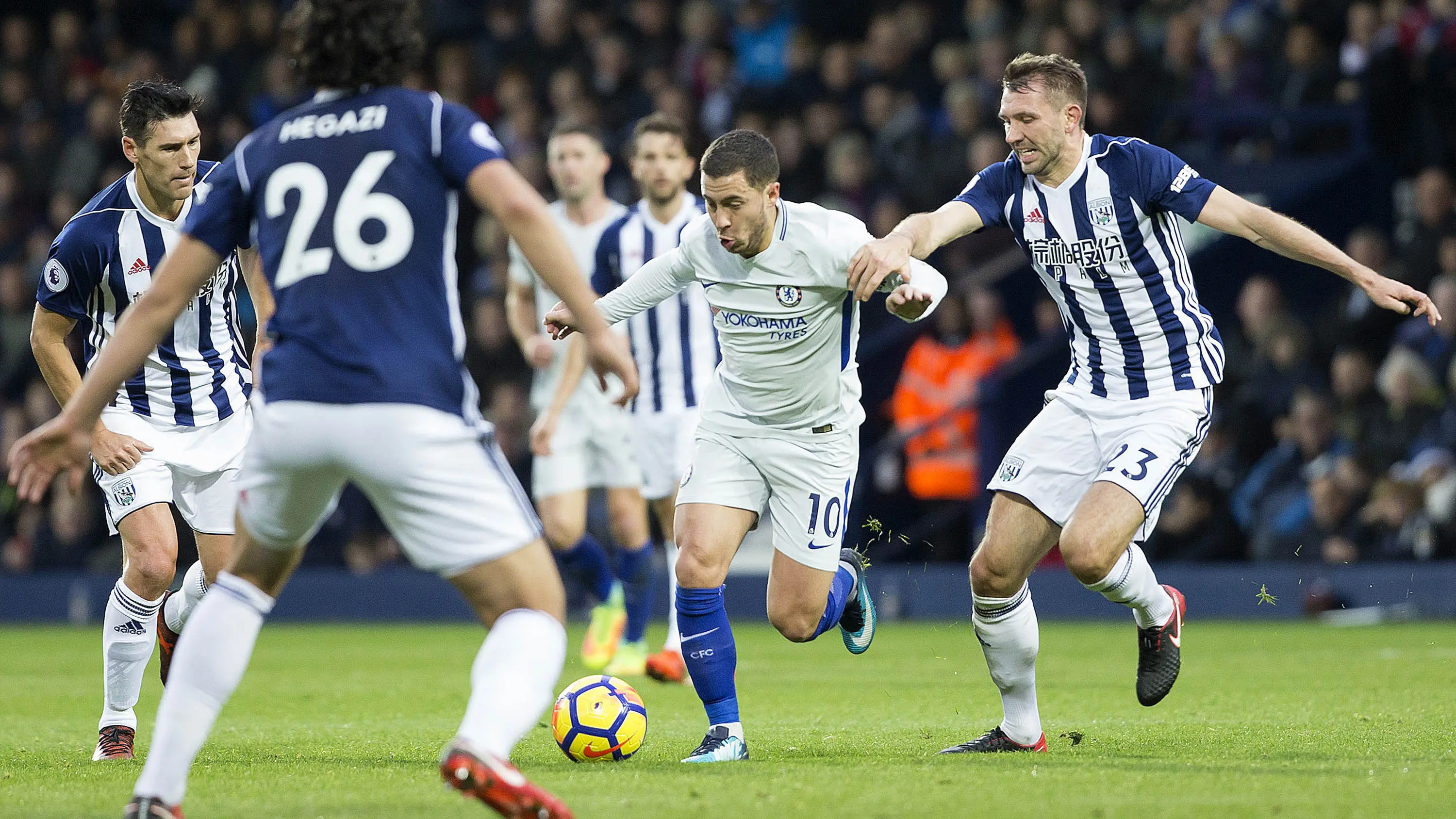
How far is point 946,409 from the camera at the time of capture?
14.0 m

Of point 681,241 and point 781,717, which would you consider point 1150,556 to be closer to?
point 781,717

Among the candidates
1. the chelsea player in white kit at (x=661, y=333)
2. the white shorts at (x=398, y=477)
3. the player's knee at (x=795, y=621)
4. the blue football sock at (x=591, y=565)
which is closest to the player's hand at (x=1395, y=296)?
the player's knee at (x=795, y=621)

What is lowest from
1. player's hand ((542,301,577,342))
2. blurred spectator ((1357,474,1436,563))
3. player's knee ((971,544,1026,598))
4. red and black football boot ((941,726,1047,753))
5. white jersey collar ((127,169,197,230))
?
blurred spectator ((1357,474,1436,563))

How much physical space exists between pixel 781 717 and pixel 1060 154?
269cm

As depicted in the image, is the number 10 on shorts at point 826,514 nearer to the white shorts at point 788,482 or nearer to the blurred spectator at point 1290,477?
the white shorts at point 788,482

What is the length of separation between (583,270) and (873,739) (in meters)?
3.82

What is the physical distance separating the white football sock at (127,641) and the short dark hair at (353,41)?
2858 millimetres

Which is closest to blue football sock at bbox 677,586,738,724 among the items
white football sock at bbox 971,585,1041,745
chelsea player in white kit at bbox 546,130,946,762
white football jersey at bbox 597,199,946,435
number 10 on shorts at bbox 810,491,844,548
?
chelsea player in white kit at bbox 546,130,946,762

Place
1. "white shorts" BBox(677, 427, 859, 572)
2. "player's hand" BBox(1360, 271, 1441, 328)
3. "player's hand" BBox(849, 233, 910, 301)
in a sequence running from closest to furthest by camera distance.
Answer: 1. "player's hand" BBox(849, 233, 910, 301)
2. "player's hand" BBox(1360, 271, 1441, 328)
3. "white shorts" BBox(677, 427, 859, 572)

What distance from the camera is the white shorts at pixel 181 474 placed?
6539 millimetres

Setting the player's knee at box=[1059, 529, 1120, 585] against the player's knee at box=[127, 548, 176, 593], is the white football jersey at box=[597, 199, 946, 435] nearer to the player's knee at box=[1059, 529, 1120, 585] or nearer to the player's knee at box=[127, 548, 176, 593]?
the player's knee at box=[1059, 529, 1120, 585]

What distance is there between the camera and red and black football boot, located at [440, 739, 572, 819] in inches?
157

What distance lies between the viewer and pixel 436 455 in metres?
4.20

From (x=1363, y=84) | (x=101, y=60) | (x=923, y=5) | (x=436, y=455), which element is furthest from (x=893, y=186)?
(x=436, y=455)
